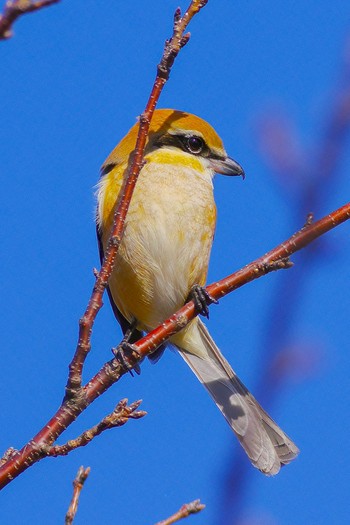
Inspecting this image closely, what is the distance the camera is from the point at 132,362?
121 inches

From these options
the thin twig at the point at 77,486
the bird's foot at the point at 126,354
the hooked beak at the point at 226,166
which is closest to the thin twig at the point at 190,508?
the thin twig at the point at 77,486

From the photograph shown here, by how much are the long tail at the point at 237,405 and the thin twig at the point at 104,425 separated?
1261 mm

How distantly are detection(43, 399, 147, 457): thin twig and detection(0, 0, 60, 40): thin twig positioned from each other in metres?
1.31

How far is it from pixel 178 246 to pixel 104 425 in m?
1.88

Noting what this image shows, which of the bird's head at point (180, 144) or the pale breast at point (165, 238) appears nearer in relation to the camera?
the pale breast at point (165, 238)

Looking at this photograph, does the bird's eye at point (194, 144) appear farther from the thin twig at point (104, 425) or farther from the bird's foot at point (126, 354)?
the thin twig at point (104, 425)

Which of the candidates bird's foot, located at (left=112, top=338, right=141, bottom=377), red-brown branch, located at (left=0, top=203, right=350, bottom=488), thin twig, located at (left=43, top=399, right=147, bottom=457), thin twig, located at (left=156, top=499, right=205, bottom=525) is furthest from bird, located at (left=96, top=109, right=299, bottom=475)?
thin twig, located at (left=156, top=499, right=205, bottom=525)

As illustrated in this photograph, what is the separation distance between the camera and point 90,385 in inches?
106

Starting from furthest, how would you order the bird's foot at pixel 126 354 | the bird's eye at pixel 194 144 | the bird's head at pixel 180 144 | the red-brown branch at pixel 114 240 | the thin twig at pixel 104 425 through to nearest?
the bird's eye at pixel 194 144 < the bird's head at pixel 180 144 < the bird's foot at pixel 126 354 < the red-brown branch at pixel 114 240 < the thin twig at pixel 104 425

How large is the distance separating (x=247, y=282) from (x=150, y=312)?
166cm

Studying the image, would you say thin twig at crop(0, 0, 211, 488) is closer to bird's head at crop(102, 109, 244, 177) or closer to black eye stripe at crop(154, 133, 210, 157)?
bird's head at crop(102, 109, 244, 177)

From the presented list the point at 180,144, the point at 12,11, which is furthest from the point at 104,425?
the point at 180,144

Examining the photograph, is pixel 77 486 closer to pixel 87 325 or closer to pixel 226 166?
pixel 87 325

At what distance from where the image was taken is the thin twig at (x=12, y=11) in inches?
50.8
